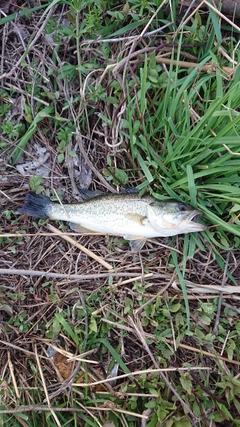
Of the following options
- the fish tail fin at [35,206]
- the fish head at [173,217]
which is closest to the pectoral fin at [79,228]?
the fish tail fin at [35,206]

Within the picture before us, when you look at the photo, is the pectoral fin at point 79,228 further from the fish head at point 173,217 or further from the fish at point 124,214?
the fish head at point 173,217

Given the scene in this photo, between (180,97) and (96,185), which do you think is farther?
(96,185)

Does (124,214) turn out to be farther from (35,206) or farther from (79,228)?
(35,206)

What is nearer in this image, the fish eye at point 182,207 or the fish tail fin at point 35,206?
the fish eye at point 182,207

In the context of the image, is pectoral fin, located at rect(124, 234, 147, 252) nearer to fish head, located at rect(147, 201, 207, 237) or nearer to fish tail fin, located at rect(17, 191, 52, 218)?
fish head, located at rect(147, 201, 207, 237)

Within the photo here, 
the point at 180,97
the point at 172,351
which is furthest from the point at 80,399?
the point at 180,97

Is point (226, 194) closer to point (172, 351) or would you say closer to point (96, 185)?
point (96, 185)

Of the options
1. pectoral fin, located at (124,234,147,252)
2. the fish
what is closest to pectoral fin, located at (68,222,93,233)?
the fish

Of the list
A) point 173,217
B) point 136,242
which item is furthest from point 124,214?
point 173,217
